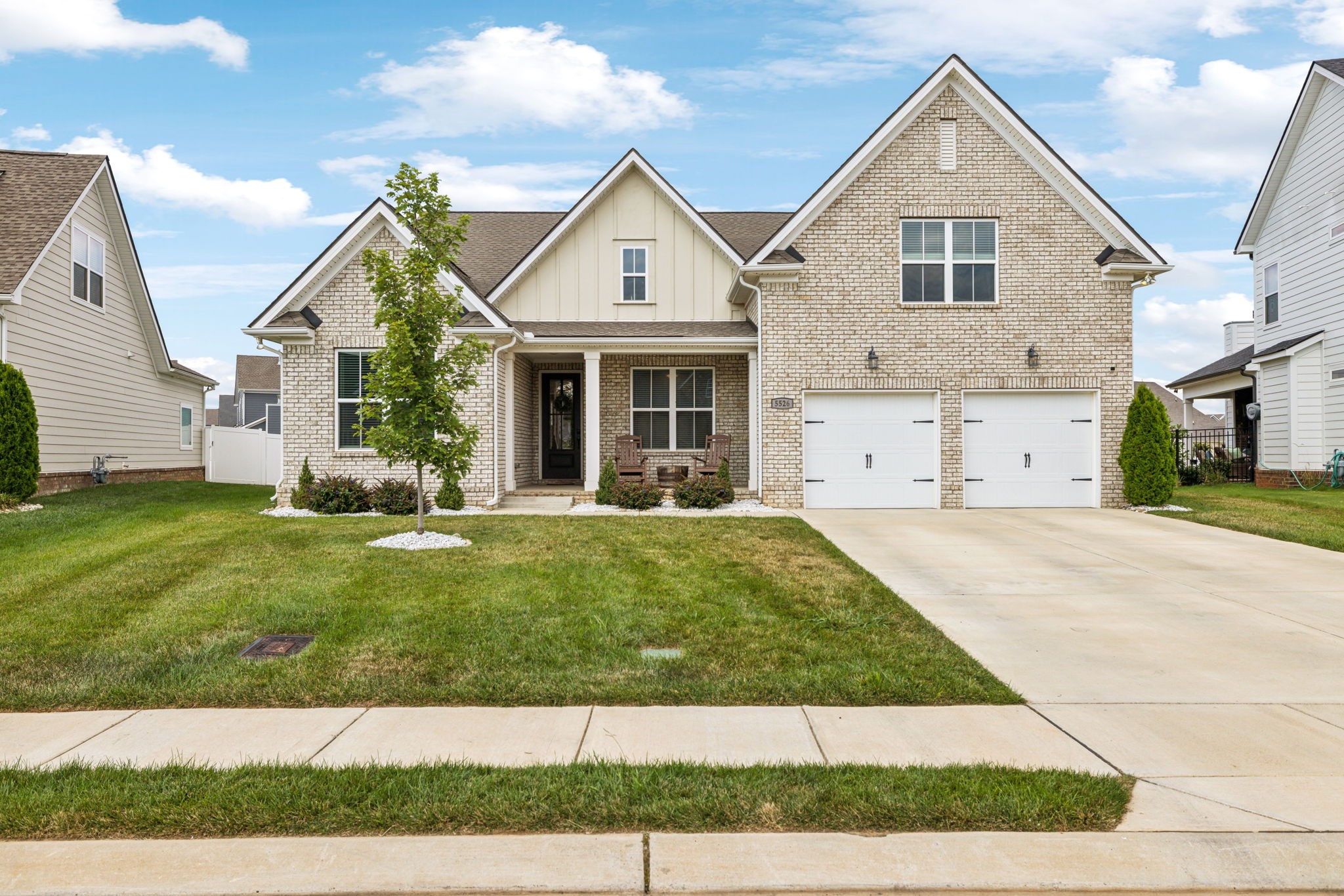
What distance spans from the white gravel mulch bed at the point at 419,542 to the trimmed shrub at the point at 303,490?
4918mm

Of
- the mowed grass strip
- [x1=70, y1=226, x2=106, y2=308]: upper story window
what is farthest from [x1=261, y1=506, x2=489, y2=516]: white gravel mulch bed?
the mowed grass strip

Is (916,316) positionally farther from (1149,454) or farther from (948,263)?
(1149,454)

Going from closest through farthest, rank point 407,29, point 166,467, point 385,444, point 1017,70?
1. point 385,444
2. point 407,29
3. point 1017,70
4. point 166,467

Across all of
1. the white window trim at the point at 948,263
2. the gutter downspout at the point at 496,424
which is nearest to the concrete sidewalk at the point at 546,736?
the gutter downspout at the point at 496,424

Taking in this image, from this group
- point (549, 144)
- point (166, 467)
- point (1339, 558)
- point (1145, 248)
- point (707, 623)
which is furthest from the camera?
point (166, 467)

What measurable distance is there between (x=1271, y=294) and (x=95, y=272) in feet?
95.9

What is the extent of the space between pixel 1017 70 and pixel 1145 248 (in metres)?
4.53

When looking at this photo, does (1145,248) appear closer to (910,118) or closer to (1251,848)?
(910,118)

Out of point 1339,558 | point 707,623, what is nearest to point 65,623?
point 707,623

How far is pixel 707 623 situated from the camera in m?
6.87

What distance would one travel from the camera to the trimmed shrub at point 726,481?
1538 cm

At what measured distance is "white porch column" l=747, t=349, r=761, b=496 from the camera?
1638cm

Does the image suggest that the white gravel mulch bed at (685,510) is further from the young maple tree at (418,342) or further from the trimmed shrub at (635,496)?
the young maple tree at (418,342)

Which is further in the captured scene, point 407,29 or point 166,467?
point 166,467
